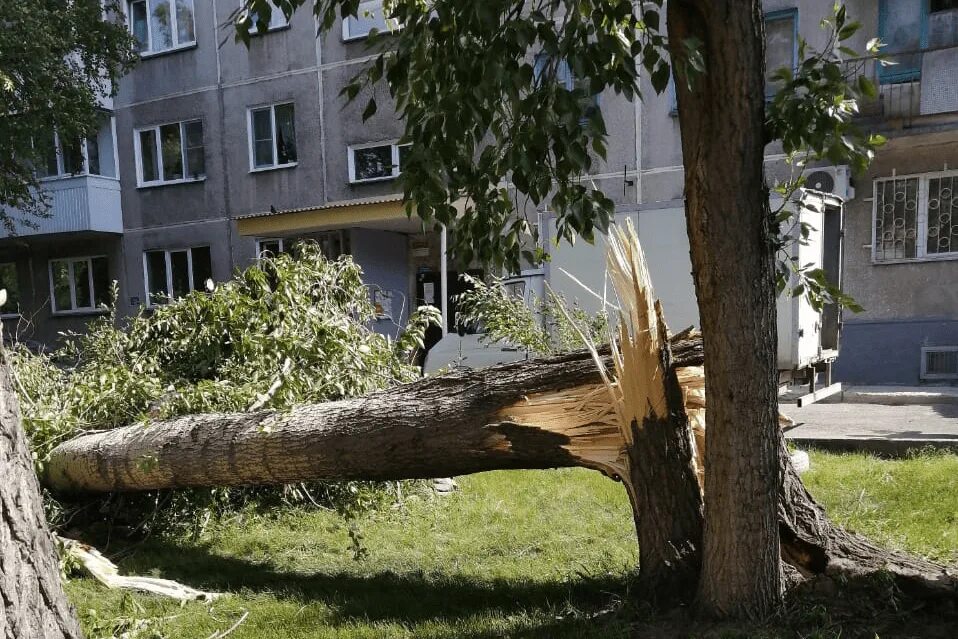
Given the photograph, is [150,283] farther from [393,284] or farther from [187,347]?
[187,347]

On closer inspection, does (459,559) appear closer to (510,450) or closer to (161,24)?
(510,450)

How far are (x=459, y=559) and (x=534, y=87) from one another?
295 cm

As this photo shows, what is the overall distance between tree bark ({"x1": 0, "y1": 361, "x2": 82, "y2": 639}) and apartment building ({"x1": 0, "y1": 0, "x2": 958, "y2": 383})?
814cm

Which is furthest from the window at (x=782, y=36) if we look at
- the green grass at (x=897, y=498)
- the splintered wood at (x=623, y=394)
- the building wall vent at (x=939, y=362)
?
the splintered wood at (x=623, y=394)

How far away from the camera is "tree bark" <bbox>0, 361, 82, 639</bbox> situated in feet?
6.70

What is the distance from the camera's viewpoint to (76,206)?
61.9ft

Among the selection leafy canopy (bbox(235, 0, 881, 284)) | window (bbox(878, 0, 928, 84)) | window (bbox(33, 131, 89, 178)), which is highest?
window (bbox(878, 0, 928, 84))

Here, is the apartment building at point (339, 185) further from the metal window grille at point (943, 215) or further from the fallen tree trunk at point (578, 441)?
the fallen tree trunk at point (578, 441)

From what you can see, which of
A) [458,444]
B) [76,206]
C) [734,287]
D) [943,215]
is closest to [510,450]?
[458,444]

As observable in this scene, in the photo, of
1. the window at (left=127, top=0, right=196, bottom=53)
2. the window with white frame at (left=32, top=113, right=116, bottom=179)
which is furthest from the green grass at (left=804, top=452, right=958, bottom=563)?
the window with white frame at (left=32, top=113, right=116, bottom=179)

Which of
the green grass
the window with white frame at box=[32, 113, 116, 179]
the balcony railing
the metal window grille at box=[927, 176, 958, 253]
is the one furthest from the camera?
the window with white frame at box=[32, 113, 116, 179]

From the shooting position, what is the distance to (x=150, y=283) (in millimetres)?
19625

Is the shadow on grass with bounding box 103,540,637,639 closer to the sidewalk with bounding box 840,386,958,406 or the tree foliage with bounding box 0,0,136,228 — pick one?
the sidewalk with bounding box 840,386,958,406

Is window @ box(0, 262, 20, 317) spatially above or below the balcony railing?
below
